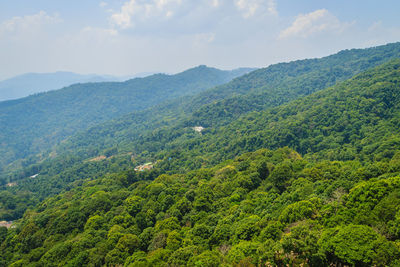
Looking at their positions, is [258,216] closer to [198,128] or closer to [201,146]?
[201,146]

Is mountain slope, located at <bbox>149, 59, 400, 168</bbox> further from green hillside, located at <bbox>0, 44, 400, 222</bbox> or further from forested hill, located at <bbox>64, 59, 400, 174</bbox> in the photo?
green hillside, located at <bbox>0, 44, 400, 222</bbox>

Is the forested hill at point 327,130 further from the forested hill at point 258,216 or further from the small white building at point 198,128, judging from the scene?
the small white building at point 198,128

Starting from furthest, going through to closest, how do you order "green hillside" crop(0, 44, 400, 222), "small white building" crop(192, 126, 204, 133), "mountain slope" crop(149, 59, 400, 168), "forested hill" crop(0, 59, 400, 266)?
1. "small white building" crop(192, 126, 204, 133)
2. "green hillside" crop(0, 44, 400, 222)
3. "mountain slope" crop(149, 59, 400, 168)
4. "forested hill" crop(0, 59, 400, 266)

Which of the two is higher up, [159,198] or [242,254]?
[242,254]

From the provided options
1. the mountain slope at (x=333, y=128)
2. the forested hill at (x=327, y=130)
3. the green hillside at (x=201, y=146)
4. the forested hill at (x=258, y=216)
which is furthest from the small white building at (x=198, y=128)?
the forested hill at (x=258, y=216)

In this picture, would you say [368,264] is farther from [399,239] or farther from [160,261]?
[160,261]

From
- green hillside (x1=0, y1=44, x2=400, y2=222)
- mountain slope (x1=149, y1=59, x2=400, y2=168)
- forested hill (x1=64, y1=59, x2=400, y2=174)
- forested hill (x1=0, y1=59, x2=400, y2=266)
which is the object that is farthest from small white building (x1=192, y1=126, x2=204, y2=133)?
forested hill (x1=0, y1=59, x2=400, y2=266)

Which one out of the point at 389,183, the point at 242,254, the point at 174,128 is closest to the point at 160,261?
the point at 242,254

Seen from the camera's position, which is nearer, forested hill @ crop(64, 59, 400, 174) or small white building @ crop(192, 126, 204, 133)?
forested hill @ crop(64, 59, 400, 174)
